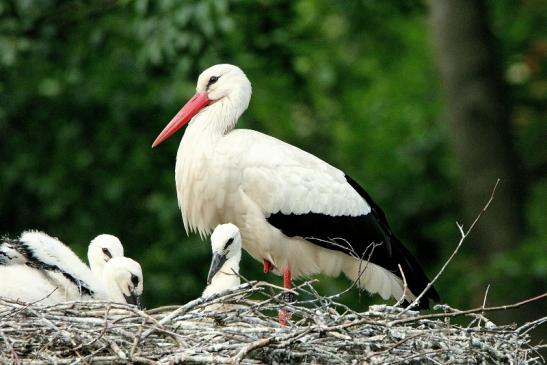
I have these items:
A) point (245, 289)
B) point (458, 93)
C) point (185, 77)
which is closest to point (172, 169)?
point (185, 77)

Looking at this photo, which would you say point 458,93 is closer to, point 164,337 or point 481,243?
point 481,243

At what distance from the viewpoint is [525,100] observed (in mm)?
15711

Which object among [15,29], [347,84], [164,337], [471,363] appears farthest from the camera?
[347,84]

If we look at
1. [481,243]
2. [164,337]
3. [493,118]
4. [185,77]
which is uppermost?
[185,77]

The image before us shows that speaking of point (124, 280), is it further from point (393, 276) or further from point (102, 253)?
point (393, 276)

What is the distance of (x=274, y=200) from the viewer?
8938 millimetres

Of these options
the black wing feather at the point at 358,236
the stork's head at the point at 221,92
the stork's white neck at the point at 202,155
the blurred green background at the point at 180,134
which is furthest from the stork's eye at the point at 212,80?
the blurred green background at the point at 180,134

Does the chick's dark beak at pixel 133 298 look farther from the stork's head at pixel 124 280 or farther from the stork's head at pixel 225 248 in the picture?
the stork's head at pixel 225 248

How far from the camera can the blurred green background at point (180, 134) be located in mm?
12817

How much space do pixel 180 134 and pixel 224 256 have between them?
17.4 feet

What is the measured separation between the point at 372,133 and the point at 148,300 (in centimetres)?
430

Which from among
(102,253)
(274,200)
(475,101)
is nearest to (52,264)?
(102,253)

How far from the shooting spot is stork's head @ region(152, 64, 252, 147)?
Result: 30.2 ft

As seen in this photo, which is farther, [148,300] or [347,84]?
[347,84]
